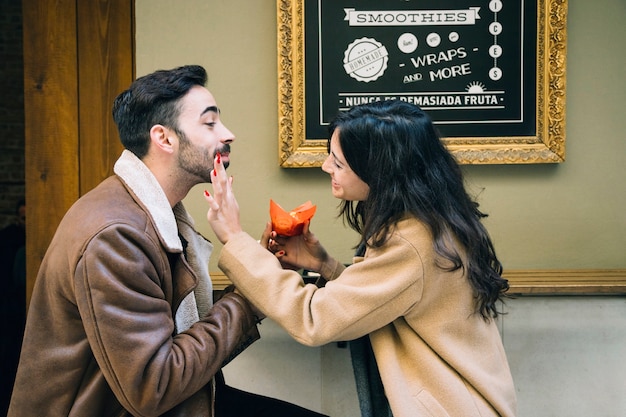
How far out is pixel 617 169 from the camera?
2.72 meters

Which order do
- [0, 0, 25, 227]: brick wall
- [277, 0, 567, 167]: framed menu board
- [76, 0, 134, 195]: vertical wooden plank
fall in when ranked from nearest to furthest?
1. [277, 0, 567, 167]: framed menu board
2. [76, 0, 134, 195]: vertical wooden plank
3. [0, 0, 25, 227]: brick wall

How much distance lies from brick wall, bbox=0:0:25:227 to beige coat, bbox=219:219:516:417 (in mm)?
5896

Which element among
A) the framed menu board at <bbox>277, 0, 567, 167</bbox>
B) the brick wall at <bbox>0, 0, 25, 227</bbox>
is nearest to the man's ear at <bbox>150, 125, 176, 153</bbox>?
the framed menu board at <bbox>277, 0, 567, 167</bbox>

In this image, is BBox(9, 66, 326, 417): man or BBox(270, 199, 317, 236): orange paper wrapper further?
BBox(270, 199, 317, 236): orange paper wrapper

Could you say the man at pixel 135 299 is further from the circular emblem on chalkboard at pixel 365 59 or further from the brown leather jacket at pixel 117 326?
the circular emblem on chalkboard at pixel 365 59

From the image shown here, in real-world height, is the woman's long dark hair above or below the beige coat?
above

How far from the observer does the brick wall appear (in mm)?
6715

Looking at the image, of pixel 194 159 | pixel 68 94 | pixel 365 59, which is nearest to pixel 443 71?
pixel 365 59

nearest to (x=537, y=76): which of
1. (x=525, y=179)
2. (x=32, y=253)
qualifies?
(x=525, y=179)

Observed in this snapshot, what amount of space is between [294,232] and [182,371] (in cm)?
67

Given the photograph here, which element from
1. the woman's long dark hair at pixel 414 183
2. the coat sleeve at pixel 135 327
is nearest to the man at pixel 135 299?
the coat sleeve at pixel 135 327

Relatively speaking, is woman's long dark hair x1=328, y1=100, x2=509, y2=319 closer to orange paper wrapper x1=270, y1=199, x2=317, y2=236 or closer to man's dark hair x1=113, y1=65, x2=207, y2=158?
orange paper wrapper x1=270, y1=199, x2=317, y2=236

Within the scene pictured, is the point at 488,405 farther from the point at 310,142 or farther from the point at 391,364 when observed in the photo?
the point at 310,142

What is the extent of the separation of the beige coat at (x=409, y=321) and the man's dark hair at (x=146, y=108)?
1.63 feet
